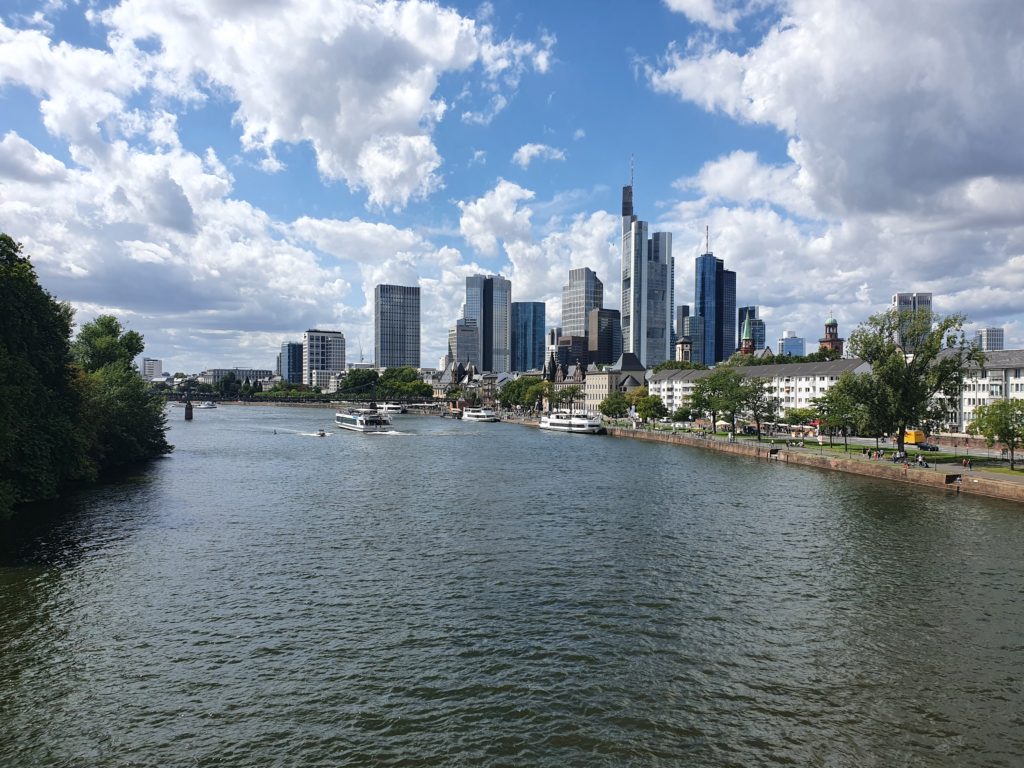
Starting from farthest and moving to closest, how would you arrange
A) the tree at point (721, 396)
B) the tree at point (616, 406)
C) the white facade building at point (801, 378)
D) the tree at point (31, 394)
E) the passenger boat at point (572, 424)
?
1. the tree at point (616, 406)
2. the passenger boat at point (572, 424)
3. the white facade building at point (801, 378)
4. the tree at point (721, 396)
5. the tree at point (31, 394)

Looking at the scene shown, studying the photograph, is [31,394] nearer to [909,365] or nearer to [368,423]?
[909,365]

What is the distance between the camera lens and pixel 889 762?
56.0 ft

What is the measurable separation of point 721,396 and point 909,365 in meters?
52.4

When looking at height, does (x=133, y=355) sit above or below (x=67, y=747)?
above

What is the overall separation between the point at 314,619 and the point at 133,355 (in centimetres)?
8980

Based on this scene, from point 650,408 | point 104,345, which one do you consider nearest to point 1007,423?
point 650,408

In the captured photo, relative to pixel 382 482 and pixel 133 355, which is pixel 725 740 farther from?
pixel 133 355

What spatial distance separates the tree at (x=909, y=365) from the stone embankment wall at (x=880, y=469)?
6.17 metres

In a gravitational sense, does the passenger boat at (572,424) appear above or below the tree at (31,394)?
below

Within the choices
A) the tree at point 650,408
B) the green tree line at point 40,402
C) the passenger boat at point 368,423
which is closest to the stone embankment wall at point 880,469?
the tree at point 650,408

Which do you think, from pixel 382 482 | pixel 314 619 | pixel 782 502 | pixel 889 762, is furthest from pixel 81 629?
pixel 782 502

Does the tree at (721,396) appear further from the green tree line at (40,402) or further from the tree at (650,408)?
the green tree line at (40,402)

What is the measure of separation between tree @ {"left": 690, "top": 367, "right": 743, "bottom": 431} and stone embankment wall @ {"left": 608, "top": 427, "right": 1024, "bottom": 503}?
435 inches

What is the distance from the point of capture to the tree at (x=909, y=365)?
250 feet
